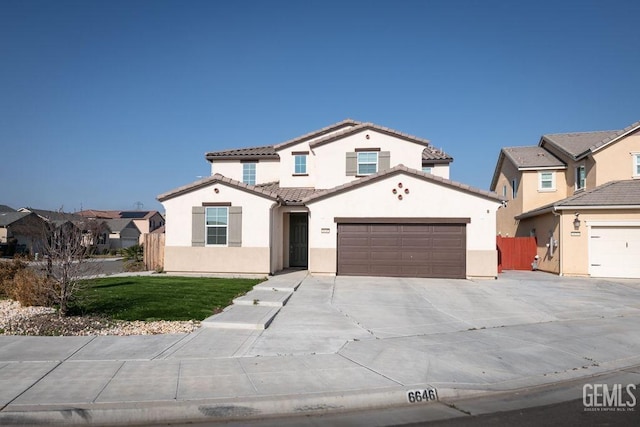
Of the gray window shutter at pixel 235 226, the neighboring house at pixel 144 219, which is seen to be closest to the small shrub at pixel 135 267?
the gray window shutter at pixel 235 226

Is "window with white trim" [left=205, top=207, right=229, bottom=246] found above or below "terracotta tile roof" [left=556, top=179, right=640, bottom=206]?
below

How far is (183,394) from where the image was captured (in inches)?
216

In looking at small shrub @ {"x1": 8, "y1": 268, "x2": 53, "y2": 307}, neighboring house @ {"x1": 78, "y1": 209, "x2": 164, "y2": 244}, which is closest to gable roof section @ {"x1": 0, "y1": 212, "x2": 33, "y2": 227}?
neighboring house @ {"x1": 78, "y1": 209, "x2": 164, "y2": 244}

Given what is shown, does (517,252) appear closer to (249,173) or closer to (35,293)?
(249,173)

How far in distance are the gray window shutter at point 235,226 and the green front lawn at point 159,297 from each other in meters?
2.17

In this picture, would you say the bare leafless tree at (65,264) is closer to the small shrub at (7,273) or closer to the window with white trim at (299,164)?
the small shrub at (7,273)

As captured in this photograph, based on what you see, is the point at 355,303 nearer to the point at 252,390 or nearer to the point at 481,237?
the point at 252,390

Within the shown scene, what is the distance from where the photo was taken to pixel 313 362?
696 centimetres

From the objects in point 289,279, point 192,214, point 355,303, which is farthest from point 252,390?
point 192,214

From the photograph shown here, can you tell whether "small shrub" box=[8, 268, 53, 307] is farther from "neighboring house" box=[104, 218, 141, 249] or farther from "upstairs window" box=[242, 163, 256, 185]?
"neighboring house" box=[104, 218, 141, 249]

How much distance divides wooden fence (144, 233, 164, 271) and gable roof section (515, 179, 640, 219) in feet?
61.8

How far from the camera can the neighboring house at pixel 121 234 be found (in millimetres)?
61131

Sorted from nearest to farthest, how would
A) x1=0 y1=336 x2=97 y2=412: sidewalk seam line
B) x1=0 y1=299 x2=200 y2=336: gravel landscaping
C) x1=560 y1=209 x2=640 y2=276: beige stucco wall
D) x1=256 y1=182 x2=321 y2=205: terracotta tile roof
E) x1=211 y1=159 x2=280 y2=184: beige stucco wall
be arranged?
1. x1=0 y1=336 x2=97 y2=412: sidewalk seam line
2. x1=0 y1=299 x2=200 y2=336: gravel landscaping
3. x1=256 y1=182 x2=321 y2=205: terracotta tile roof
4. x1=560 y1=209 x2=640 y2=276: beige stucco wall
5. x1=211 y1=159 x2=280 y2=184: beige stucco wall

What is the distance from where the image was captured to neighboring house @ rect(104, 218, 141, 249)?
61131 millimetres
